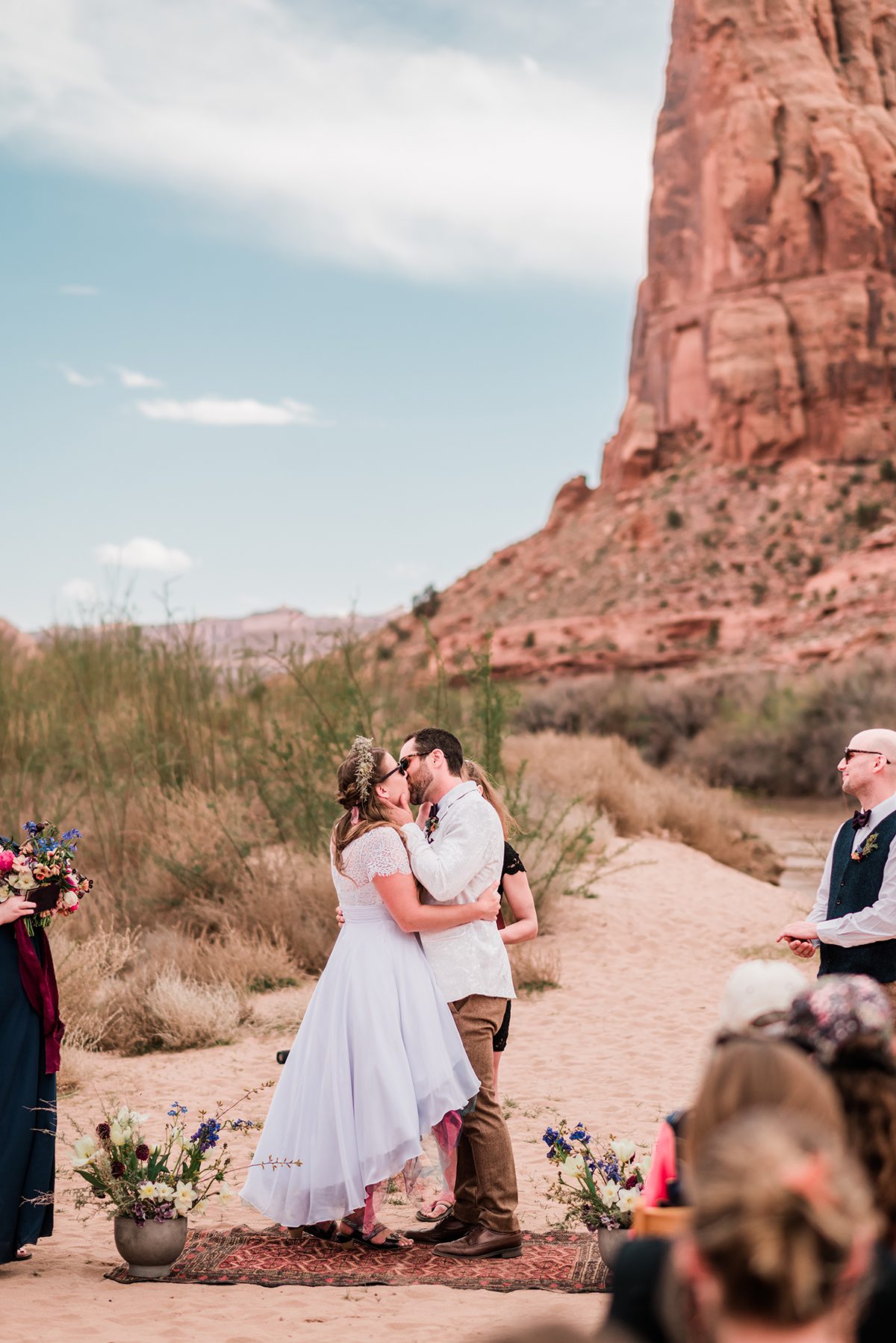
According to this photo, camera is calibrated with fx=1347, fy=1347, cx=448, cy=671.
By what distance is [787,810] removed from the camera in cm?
2561

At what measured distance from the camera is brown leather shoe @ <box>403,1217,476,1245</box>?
16.6 feet

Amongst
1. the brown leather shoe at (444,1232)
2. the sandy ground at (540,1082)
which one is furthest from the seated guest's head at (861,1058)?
the brown leather shoe at (444,1232)

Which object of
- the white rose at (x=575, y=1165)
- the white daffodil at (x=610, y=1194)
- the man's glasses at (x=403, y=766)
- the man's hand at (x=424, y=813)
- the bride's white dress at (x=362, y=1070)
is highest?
the man's glasses at (x=403, y=766)

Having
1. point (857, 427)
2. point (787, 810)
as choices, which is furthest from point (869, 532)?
point (787, 810)

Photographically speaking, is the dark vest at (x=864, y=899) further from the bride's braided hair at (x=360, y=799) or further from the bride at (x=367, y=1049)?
the bride's braided hair at (x=360, y=799)

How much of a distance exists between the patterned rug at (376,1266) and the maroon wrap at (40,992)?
0.90 meters

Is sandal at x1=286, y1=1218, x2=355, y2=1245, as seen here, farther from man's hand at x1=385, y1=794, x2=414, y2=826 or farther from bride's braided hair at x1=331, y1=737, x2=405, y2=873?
man's hand at x1=385, y1=794, x2=414, y2=826

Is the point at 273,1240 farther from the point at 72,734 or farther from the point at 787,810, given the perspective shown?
the point at 787,810

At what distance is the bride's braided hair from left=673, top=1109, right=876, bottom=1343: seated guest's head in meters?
3.41

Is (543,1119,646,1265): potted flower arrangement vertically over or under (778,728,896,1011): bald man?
under

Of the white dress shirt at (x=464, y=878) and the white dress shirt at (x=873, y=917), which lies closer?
the white dress shirt at (x=873, y=917)

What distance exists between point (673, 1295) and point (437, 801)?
3.37 metres

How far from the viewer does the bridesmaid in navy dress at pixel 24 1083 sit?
4719mm

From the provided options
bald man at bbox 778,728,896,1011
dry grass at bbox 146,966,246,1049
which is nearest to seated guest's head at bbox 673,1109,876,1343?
bald man at bbox 778,728,896,1011
